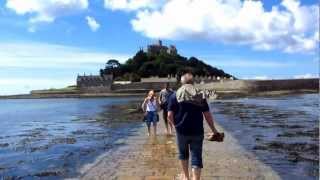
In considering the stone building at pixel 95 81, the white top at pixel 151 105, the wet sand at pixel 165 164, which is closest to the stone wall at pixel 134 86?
the stone building at pixel 95 81

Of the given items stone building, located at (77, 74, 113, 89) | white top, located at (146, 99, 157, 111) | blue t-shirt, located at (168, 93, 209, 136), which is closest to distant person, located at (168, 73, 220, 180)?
blue t-shirt, located at (168, 93, 209, 136)

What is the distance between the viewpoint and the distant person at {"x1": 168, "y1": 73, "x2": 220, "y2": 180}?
889 centimetres

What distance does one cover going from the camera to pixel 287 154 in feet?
51.8

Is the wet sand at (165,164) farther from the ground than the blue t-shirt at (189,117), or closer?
closer

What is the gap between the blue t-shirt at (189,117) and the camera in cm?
891

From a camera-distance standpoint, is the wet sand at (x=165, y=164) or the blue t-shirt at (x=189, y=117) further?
the wet sand at (x=165, y=164)

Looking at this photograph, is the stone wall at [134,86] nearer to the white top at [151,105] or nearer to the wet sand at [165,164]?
the white top at [151,105]

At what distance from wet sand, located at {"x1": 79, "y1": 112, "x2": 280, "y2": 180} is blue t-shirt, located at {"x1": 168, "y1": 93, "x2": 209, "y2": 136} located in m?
2.04

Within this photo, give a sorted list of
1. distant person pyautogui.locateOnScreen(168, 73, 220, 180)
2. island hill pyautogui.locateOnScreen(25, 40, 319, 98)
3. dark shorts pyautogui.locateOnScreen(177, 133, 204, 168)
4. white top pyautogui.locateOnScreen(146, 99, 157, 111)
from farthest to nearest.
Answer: island hill pyautogui.locateOnScreen(25, 40, 319, 98)
white top pyautogui.locateOnScreen(146, 99, 157, 111)
dark shorts pyautogui.locateOnScreen(177, 133, 204, 168)
distant person pyautogui.locateOnScreen(168, 73, 220, 180)

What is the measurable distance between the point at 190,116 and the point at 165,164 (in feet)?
12.8

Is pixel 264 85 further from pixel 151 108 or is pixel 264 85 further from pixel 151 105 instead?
pixel 151 105

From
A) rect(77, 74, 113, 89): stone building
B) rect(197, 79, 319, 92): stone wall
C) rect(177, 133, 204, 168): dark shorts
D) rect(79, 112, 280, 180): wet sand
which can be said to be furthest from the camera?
rect(77, 74, 113, 89): stone building

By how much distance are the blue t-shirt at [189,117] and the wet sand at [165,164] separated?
204 cm

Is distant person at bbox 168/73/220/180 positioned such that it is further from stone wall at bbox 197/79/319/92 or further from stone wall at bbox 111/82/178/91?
stone wall at bbox 111/82/178/91
